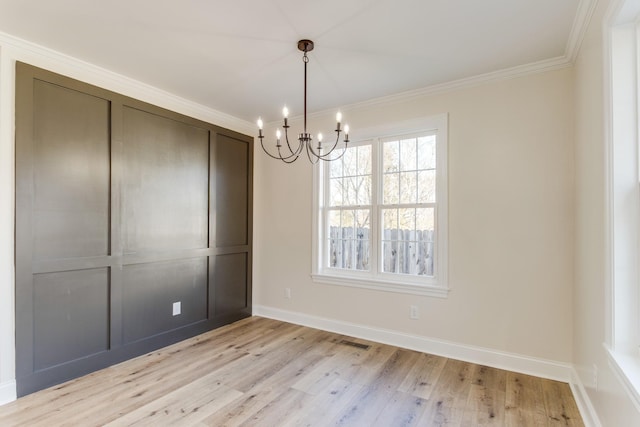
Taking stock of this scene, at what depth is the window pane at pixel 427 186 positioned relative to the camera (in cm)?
325

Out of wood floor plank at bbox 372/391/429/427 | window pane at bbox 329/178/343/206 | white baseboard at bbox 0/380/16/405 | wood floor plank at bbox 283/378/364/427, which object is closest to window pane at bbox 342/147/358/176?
window pane at bbox 329/178/343/206

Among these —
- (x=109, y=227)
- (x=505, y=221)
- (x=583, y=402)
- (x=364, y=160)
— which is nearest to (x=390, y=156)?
(x=364, y=160)

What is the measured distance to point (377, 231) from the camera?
3.54m

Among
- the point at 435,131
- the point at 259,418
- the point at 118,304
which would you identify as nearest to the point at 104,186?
the point at 118,304

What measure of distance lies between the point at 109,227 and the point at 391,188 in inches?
108

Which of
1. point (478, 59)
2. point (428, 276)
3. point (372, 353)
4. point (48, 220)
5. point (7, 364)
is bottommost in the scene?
point (372, 353)

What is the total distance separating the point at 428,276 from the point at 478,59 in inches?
78.6

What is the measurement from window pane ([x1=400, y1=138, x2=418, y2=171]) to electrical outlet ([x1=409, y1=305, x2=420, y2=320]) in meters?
1.42

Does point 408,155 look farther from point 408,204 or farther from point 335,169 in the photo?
point 335,169

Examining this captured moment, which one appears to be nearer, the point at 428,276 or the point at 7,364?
the point at 7,364

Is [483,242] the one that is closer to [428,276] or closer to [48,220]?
[428,276]

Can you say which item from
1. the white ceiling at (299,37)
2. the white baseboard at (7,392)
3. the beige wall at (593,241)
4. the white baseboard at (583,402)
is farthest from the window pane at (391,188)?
the white baseboard at (7,392)

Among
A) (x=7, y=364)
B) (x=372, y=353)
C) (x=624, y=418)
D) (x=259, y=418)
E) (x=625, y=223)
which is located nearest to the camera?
(x=624, y=418)

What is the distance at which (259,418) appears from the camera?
2111 mm
